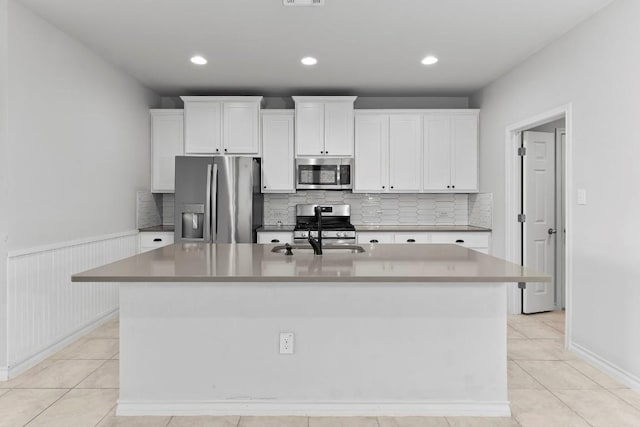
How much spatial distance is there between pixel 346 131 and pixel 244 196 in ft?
4.96

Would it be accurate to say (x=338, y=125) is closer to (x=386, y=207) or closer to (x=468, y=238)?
(x=386, y=207)

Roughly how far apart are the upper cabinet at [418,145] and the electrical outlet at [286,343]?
3.21m

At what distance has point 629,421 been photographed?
2379 millimetres

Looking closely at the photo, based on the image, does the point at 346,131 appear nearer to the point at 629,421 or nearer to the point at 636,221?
the point at 636,221

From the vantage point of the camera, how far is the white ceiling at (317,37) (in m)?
3.12

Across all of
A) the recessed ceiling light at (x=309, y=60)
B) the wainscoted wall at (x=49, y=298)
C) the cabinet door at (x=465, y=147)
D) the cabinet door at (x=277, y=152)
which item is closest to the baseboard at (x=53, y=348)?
the wainscoted wall at (x=49, y=298)

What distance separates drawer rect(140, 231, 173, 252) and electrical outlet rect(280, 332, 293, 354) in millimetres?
3046

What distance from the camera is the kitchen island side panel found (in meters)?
2.41

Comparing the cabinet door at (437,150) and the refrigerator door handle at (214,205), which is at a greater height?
the cabinet door at (437,150)

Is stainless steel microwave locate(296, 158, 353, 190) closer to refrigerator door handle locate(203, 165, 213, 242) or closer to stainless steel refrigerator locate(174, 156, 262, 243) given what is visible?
stainless steel refrigerator locate(174, 156, 262, 243)

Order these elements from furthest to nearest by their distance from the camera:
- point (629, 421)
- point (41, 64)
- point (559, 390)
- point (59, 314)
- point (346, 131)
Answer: point (346, 131) < point (59, 314) < point (41, 64) < point (559, 390) < point (629, 421)

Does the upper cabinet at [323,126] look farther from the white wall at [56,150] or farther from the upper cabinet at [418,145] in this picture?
the white wall at [56,150]

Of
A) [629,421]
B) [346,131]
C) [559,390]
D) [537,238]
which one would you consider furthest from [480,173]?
[629,421]

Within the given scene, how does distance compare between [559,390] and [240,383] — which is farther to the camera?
[559,390]
